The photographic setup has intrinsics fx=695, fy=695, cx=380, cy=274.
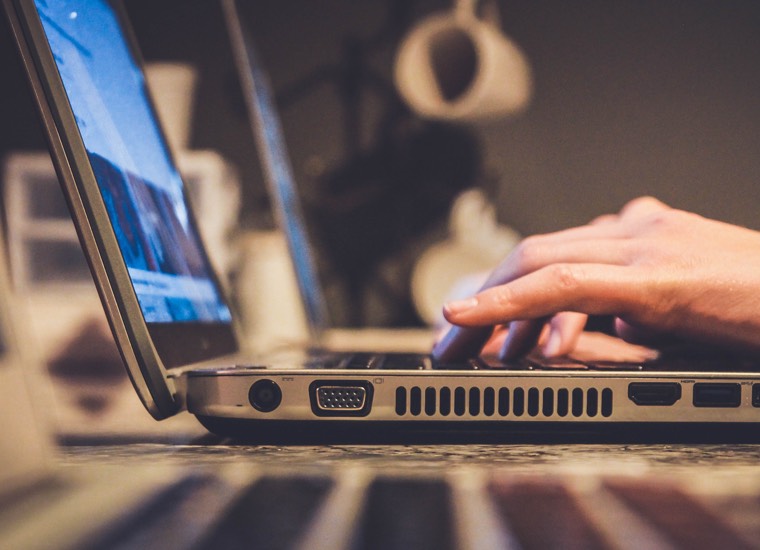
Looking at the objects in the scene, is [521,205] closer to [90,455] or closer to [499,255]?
[499,255]

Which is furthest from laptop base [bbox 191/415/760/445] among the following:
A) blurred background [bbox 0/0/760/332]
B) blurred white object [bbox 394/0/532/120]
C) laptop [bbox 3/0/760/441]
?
blurred background [bbox 0/0/760/332]

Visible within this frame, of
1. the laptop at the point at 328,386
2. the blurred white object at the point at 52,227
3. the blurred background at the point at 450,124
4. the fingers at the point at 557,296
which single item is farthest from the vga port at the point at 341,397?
the blurred background at the point at 450,124

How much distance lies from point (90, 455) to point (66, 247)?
61.4 inches

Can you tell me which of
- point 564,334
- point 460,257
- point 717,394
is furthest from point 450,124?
point 717,394

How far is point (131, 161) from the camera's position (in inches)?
23.5

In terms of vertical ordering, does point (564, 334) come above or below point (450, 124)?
below

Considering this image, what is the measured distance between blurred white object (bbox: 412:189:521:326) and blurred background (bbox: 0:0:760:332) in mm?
157

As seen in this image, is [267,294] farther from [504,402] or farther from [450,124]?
[504,402]

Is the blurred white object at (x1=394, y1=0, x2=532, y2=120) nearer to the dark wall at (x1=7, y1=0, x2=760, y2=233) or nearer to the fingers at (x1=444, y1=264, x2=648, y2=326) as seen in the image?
the dark wall at (x1=7, y1=0, x2=760, y2=233)

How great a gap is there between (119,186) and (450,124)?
6.47ft

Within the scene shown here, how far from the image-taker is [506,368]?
462mm

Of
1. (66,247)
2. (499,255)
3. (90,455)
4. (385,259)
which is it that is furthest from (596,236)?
(385,259)

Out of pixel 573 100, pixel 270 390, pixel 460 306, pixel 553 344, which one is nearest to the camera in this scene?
pixel 270 390

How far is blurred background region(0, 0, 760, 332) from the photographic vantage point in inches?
88.5
